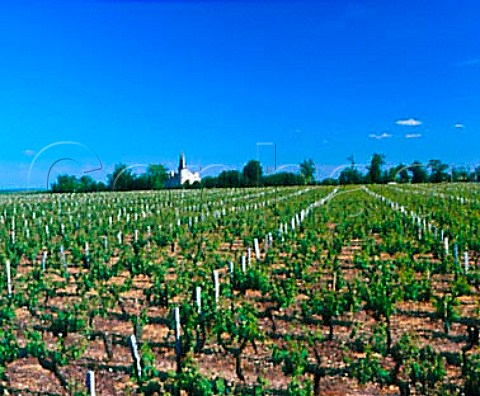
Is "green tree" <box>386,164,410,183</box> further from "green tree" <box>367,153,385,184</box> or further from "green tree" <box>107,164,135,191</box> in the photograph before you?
"green tree" <box>107,164,135,191</box>

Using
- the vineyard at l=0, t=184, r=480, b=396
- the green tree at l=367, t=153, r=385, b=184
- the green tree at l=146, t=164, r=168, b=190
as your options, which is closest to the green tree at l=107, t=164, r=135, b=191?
the green tree at l=146, t=164, r=168, b=190

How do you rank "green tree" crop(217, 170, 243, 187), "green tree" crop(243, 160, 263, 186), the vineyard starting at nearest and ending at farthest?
the vineyard < "green tree" crop(243, 160, 263, 186) < "green tree" crop(217, 170, 243, 187)

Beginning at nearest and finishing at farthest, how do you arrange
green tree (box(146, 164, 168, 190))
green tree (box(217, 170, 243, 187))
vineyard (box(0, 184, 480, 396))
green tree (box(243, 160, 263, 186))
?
vineyard (box(0, 184, 480, 396)), green tree (box(243, 160, 263, 186)), green tree (box(217, 170, 243, 187)), green tree (box(146, 164, 168, 190))

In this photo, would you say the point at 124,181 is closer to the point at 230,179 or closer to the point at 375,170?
the point at 230,179

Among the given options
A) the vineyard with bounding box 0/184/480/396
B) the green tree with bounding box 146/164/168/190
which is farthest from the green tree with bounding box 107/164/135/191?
the vineyard with bounding box 0/184/480/396

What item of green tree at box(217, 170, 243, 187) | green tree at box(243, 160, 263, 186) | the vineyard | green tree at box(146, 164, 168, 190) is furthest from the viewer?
green tree at box(146, 164, 168, 190)

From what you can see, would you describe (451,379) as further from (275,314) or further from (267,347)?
(275,314)

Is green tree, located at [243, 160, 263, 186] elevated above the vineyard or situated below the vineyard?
above

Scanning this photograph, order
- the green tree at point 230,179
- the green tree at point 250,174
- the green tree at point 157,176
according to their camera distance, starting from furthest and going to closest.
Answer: the green tree at point 157,176 < the green tree at point 230,179 < the green tree at point 250,174

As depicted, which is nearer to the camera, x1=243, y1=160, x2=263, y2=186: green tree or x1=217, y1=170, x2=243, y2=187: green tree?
x1=243, y1=160, x2=263, y2=186: green tree

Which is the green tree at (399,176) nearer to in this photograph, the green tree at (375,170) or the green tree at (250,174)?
the green tree at (375,170)

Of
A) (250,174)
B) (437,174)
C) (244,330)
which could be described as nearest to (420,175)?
(437,174)

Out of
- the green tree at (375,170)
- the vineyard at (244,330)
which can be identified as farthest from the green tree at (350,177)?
the vineyard at (244,330)

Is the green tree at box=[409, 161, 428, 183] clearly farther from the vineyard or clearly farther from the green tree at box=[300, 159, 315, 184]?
the vineyard
